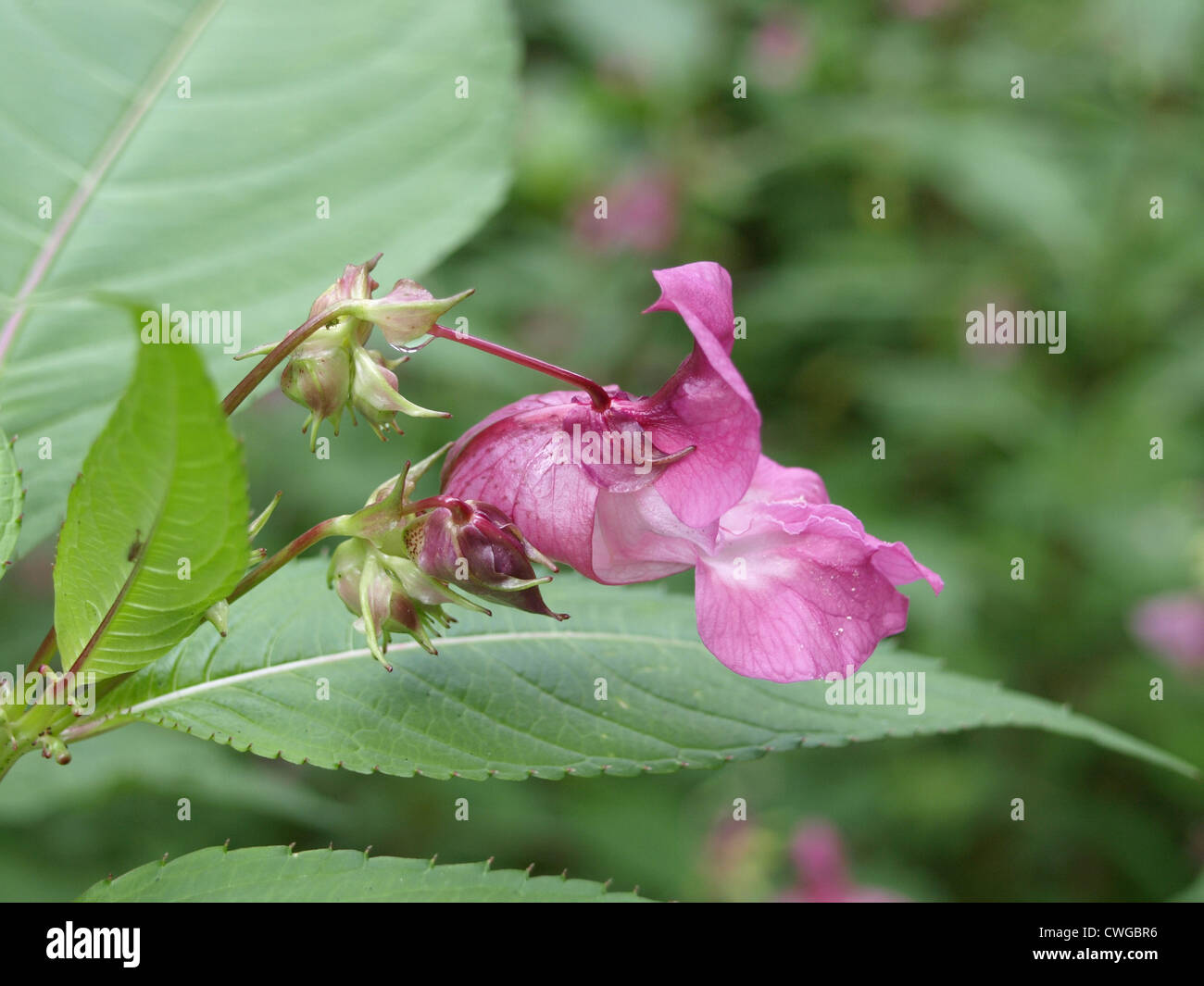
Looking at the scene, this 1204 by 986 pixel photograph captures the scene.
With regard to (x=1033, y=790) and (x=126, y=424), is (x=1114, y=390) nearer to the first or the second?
(x=1033, y=790)

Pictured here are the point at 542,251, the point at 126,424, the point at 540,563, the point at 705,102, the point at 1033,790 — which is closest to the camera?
the point at 126,424

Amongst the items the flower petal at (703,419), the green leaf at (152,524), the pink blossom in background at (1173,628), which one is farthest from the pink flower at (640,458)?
the pink blossom in background at (1173,628)

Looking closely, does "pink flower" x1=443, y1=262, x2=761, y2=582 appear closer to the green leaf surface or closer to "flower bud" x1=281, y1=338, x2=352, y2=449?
"flower bud" x1=281, y1=338, x2=352, y2=449

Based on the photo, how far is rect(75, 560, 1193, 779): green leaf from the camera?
3.34 ft

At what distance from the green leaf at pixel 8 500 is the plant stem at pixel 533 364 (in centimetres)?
41

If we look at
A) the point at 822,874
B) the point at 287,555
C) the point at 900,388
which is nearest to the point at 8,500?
the point at 287,555

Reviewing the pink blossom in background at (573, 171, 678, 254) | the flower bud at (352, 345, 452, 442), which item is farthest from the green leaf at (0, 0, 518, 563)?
the pink blossom in background at (573, 171, 678, 254)

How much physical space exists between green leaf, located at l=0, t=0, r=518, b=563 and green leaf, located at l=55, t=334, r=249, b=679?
36cm

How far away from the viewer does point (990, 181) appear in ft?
11.8

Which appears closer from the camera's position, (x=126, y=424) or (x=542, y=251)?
(x=126, y=424)

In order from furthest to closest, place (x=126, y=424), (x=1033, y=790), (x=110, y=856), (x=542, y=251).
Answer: (x=542, y=251), (x=1033, y=790), (x=110, y=856), (x=126, y=424)

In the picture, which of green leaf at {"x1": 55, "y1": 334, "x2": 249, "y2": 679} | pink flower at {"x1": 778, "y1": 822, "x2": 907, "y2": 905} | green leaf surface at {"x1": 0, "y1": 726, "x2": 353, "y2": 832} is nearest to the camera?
green leaf at {"x1": 55, "y1": 334, "x2": 249, "y2": 679}
